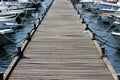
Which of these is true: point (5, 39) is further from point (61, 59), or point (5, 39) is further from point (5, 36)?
point (61, 59)

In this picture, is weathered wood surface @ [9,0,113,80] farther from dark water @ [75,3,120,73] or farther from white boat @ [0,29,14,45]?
white boat @ [0,29,14,45]

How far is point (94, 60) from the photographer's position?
53.3ft

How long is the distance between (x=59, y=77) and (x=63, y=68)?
1.31 meters

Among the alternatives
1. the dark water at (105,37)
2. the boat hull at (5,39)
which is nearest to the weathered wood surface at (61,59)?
the dark water at (105,37)

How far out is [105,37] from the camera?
31156 millimetres

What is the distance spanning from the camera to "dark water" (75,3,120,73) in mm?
23447

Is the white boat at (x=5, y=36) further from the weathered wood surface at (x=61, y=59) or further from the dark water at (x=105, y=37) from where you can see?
the dark water at (x=105, y=37)

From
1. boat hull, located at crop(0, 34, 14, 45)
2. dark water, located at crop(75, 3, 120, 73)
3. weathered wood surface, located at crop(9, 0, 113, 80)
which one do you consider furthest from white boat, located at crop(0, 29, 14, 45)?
dark water, located at crop(75, 3, 120, 73)

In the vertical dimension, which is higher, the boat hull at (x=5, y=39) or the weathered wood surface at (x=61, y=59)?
the weathered wood surface at (x=61, y=59)

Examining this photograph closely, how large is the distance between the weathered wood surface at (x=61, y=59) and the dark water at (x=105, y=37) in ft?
7.54

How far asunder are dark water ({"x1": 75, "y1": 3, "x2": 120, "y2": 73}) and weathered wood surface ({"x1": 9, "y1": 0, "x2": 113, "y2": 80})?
2298 mm

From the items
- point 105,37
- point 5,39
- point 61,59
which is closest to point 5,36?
point 5,39

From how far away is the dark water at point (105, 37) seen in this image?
2345 centimetres

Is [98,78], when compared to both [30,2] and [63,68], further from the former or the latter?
[30,2]
